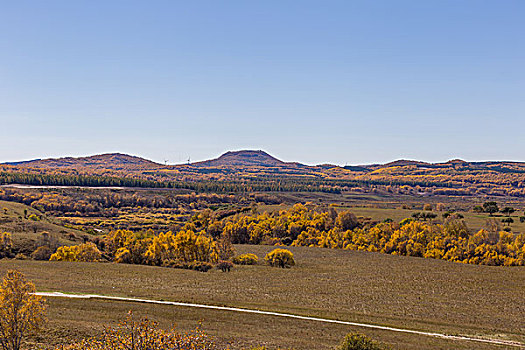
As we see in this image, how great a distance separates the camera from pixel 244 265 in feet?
245

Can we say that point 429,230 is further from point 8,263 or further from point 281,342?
point 8,263

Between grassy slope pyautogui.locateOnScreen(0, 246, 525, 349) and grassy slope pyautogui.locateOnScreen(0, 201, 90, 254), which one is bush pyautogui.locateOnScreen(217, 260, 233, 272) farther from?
grassy slope pyautogui.locateOnScreen(0, 201, 90, 254)

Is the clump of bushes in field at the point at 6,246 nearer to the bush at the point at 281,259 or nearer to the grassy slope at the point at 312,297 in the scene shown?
the grassy slope at the point at 312,297

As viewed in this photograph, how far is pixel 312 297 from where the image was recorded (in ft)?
156

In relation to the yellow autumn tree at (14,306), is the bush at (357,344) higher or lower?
lower

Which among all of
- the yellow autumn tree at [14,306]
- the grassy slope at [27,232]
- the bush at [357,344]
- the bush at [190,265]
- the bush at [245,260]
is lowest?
the bush at [245,260]

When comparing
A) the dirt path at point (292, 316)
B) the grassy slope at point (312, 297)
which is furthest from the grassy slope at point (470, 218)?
the dirt path at point (292, 316)

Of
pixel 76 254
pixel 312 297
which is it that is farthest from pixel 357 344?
pixel 76 254

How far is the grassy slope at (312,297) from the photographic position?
3122 cm

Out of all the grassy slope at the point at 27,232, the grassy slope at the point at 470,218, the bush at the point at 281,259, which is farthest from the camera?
the grassy slope at the point at 470,218

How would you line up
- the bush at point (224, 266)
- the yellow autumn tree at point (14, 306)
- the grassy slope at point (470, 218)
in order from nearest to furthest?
1. the yellow autumn tree at point (14, 306)
2. the bush at point (224, 266)
3. the grassy slope at point (470, 218)

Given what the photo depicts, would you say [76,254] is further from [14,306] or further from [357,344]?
[357,344]

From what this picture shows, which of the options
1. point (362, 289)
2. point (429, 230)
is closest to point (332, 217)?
point (429, 230)

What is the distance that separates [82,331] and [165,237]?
51.2 metres
